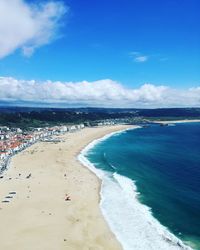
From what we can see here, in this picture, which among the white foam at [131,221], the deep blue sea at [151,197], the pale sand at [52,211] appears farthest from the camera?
the deep blue sea at [151,197]

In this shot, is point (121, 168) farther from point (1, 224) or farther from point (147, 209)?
point (1, 224)

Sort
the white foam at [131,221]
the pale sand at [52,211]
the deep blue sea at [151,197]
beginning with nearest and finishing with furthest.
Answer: the white foam at [131,221], the pale sand at [52,211], the deep blue sea at [151,197]

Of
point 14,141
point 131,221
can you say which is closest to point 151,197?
point 131,221

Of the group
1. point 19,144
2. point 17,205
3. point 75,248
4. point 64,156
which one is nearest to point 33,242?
point 75,248

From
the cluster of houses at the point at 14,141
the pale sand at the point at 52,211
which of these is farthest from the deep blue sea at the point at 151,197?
the cluster of houses at the point at 14,141

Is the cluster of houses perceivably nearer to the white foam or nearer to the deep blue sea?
the deep blue sea

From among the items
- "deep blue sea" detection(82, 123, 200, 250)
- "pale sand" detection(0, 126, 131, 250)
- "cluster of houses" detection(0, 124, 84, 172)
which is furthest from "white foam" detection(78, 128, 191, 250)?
"cluster of houses" detection(0, 124, 84, 172)

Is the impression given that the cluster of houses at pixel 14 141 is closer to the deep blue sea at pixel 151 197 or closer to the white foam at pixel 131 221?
the deep blue sea at pixel 151 197
